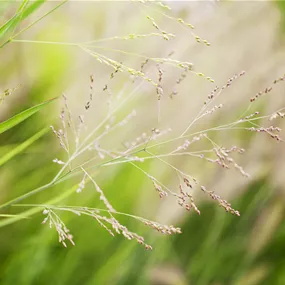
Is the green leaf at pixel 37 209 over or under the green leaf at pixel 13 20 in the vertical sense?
under

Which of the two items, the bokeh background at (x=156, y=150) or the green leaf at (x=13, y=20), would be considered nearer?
the green leaf at (x=13, y=20)

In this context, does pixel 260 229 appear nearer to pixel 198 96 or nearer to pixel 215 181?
pixel 215 181

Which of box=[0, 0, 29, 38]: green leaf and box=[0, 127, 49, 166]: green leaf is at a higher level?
box=[0, 0, 29, 38]: green leaf

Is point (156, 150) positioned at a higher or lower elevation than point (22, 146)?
lower

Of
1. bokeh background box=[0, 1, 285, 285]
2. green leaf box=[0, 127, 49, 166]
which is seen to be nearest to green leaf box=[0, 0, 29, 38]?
bokeh background box=[0, 1, 285, 285]

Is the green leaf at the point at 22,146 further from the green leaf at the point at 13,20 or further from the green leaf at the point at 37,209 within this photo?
the green leaf at the point at 13,20

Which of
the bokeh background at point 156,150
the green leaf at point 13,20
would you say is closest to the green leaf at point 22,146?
the bokeh background at point 156,150

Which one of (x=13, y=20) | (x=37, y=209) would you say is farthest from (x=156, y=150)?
(x=13, y=20)

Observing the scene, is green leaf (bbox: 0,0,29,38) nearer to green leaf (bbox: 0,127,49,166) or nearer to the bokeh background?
the bokeh background

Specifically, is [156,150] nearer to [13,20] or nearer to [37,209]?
[37,209]
